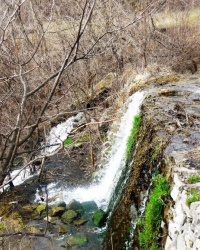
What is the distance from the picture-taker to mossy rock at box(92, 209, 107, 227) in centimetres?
579

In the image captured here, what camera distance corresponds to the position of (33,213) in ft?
20.9

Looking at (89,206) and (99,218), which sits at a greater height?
(99,218)

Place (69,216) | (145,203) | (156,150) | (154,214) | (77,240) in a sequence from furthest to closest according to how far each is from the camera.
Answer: (69,216)
(77,240)
(156,150)
(145,203)
(154,214)

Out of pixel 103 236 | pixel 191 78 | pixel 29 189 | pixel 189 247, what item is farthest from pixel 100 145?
pixel 189 247

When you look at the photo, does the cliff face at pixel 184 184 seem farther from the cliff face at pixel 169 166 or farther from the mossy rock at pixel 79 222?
the mossy rock at pixel 79 222

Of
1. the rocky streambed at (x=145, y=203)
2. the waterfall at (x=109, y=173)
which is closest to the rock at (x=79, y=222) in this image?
the rocky streambed at (x=145, y=203)

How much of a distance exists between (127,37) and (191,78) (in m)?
2.43

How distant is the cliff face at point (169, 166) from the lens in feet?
10.5

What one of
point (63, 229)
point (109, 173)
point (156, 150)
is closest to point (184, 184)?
point (156, 150)

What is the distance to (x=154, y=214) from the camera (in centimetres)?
377

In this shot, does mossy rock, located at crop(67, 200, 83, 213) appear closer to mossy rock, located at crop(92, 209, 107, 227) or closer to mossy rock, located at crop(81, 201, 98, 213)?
mossy rock, located at crop(81, 201, 98, 213)

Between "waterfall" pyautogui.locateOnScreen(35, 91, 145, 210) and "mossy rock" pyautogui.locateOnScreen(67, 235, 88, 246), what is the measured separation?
83 centimetres

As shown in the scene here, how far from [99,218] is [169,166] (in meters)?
2.33

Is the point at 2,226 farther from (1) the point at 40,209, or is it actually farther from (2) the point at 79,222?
(2) the point at 79,222
